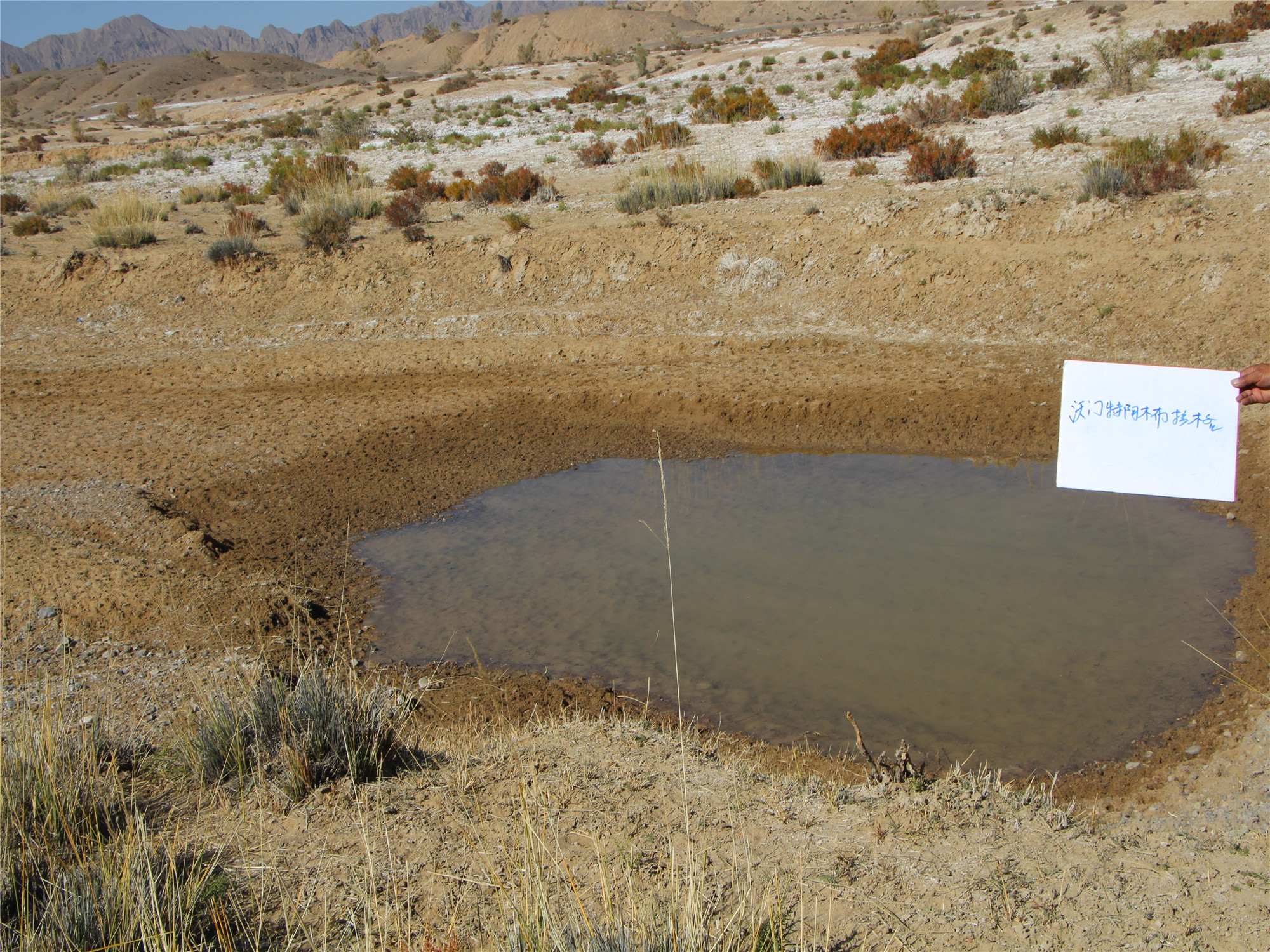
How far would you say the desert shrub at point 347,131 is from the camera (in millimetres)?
28344

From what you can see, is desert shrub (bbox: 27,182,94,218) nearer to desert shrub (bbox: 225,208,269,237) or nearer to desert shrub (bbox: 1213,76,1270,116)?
desert shrub (bbox: 225,208,269,237)

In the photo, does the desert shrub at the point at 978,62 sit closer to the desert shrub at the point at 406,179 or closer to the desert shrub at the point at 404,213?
the desert shrub at the point at 406,179

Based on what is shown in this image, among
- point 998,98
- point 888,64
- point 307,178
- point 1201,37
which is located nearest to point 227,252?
point 307,178

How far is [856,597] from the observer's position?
623cm

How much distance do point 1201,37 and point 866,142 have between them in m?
12.9

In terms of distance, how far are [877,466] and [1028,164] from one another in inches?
364

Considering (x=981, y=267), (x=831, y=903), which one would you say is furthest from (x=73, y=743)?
(x=981, y=267)

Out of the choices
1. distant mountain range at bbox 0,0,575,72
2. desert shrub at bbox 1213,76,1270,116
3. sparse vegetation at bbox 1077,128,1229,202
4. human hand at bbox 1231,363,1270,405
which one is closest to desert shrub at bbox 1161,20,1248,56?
desert shrub at bbox 1213,76,1270,116

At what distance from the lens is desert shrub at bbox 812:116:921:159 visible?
1723cm

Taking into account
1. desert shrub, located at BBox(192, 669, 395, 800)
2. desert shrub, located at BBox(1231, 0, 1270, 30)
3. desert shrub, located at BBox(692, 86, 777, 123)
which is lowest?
desert shrub, located at BBox(192, 669, 395, 800)

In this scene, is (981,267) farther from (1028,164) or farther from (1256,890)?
(1256,890)

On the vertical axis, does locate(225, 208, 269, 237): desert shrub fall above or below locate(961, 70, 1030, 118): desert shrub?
below

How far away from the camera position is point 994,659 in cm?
544

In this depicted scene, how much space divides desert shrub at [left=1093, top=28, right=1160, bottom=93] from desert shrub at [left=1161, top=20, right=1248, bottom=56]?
1.22 feet
